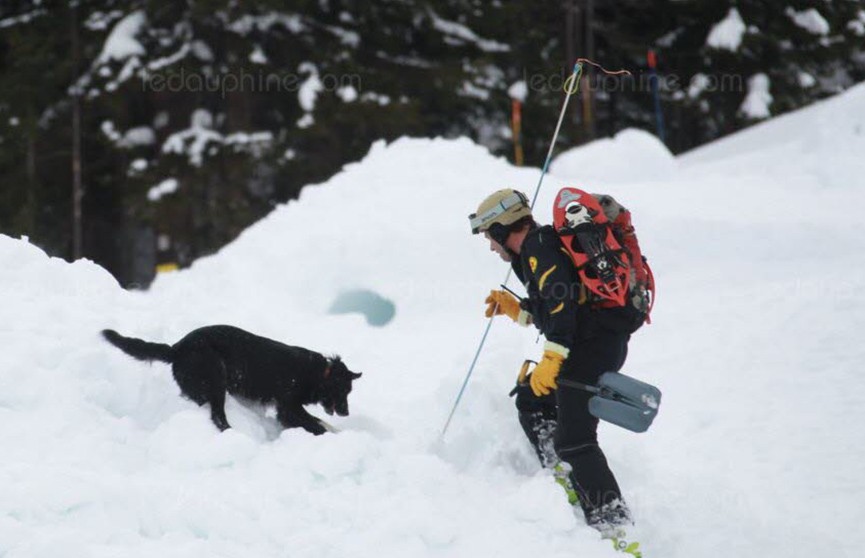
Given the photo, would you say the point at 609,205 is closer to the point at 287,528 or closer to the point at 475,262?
the point at 287,528

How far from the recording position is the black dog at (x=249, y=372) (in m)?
4.71

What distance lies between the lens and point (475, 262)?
29.6ft

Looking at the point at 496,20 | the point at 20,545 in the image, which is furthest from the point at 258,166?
the point at 20,545

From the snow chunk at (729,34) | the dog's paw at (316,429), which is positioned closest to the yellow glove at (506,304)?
the dog's paw at (316,429)

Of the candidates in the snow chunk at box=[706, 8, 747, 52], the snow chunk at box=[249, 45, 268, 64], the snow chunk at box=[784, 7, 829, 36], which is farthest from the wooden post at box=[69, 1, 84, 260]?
the snow chunk at box=[784, 7, 829, 36]

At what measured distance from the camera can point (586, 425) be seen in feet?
14.0

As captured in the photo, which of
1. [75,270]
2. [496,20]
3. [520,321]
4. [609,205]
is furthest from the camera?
[496,20]

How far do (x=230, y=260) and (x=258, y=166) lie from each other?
7.44 metres

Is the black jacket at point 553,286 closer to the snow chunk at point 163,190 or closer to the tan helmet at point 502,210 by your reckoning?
the tan helmet at point 502,210

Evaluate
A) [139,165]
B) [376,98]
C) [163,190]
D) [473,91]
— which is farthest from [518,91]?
[139,165]

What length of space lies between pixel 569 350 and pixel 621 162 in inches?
340

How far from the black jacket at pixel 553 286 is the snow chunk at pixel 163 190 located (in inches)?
502

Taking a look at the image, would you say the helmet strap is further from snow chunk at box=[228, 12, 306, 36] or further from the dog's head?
snow chunk at box=[228, 12, 306, 36]

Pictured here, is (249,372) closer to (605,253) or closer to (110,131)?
(605,253)
